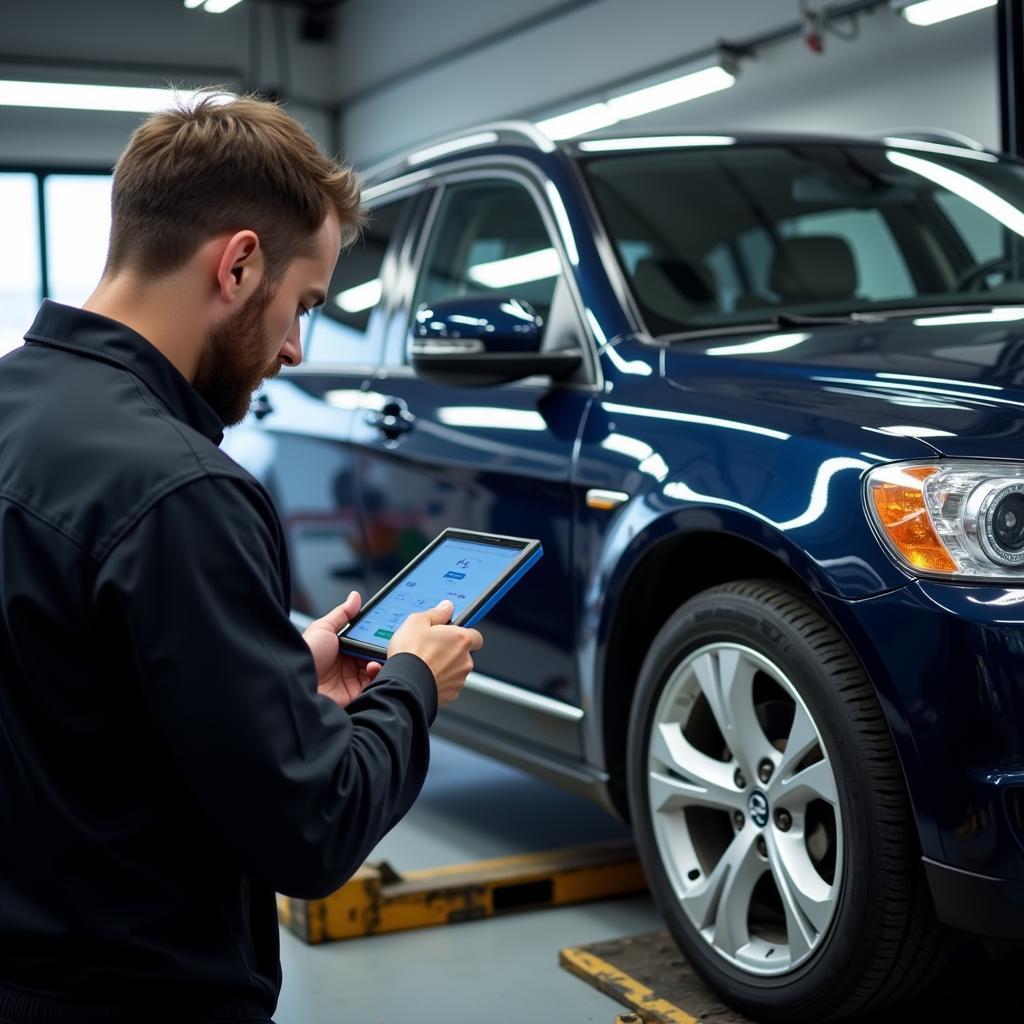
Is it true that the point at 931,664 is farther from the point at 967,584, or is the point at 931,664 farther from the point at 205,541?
the point at 205,541

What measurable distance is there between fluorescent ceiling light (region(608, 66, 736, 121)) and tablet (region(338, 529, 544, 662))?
795 cm

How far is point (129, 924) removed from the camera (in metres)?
1.31

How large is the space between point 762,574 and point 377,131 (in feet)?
42.5

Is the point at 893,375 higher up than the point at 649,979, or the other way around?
the point at 893,375

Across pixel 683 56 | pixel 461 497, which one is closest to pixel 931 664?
pixel 461 497

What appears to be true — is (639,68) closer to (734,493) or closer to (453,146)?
(453,146)

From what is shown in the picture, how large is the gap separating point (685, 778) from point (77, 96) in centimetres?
1171

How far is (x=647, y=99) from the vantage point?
10.0 m

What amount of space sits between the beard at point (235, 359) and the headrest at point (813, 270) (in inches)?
78.1

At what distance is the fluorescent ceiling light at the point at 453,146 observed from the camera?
363 centimetres

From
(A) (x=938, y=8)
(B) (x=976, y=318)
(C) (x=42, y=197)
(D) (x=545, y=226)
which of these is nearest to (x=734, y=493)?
(B) (x=976, y=318)

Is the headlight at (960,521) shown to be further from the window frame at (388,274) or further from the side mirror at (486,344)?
the window frame at (388,274)

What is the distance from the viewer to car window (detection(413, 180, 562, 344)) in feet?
10.9

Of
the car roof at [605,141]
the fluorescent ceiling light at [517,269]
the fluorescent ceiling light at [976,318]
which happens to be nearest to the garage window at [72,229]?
the car roof at [605,141]
